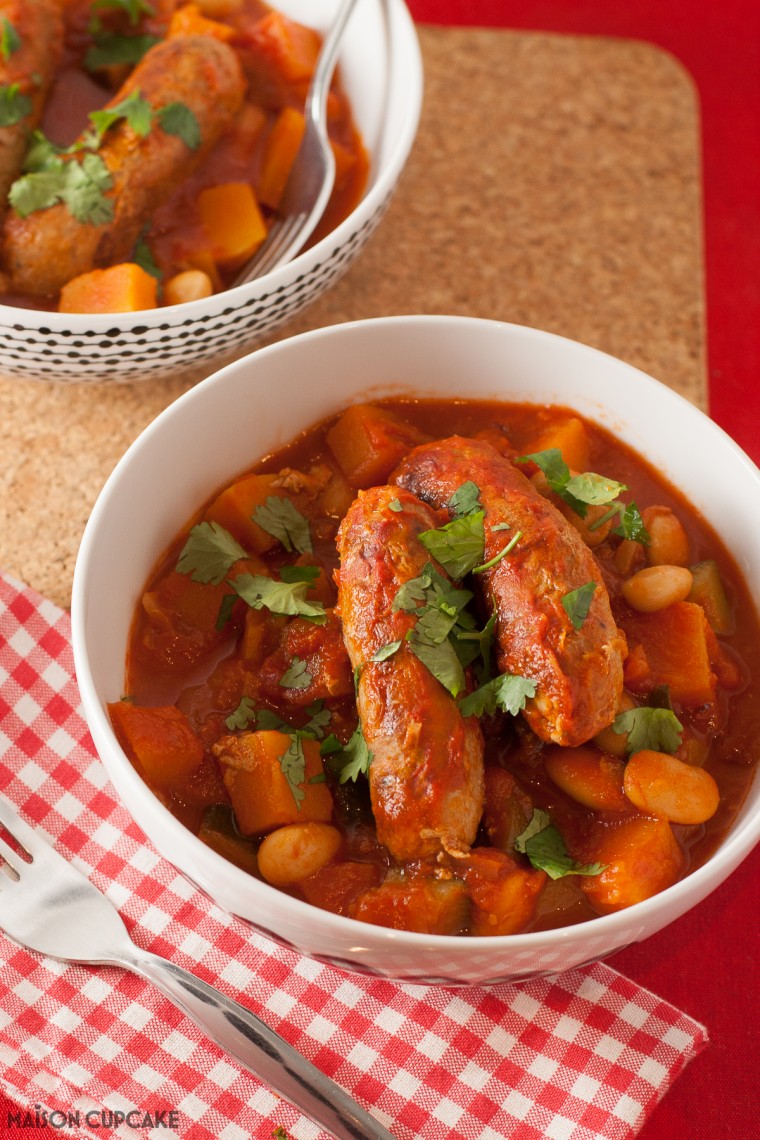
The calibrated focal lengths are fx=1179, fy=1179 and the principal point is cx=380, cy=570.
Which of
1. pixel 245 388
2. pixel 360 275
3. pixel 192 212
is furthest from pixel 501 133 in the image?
pixel 245 388

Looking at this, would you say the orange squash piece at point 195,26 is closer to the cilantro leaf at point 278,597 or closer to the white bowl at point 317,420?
the white bowl at point 317,420

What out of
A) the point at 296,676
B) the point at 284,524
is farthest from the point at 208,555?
the point at 296,676

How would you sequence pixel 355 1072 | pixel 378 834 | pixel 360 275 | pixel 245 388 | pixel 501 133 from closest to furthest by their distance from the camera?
pixel 378 834
pixel 355 1072
pixel 245 388
pixel 360 275
pixel 501 133

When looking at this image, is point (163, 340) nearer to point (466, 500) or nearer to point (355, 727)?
point (466, 500)

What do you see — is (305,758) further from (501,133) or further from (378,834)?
(501,133)

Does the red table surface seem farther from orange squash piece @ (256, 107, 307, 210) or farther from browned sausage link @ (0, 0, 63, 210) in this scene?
browned sausage link @ (0, 0, 63, 210)

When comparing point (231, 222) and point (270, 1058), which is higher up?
point (231, 222)
